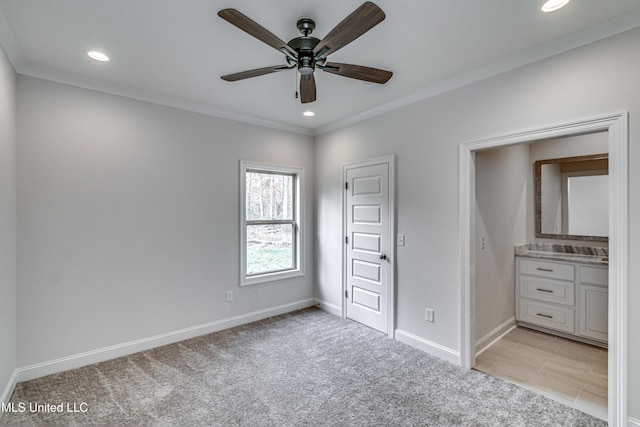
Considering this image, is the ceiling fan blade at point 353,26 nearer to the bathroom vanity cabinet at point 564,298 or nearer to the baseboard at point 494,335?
the baseboard at point 494,335

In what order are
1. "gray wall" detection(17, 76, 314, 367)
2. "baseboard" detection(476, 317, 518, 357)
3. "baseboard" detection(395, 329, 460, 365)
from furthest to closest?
"baseboard" detection(476, 317, 518, 357)
"baseboard" detection(395, 329, 460, 365)
"gray wall" detection(17, 76, 314, 367)

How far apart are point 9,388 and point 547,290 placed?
5.13 m

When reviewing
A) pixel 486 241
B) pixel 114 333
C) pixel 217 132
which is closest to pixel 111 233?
pixel 114 333

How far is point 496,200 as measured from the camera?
3361mm

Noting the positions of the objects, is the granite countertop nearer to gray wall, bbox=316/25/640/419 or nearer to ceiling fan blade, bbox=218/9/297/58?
gray wall, bbox=316/25/640/419

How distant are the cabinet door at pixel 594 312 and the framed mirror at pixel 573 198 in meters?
0.64

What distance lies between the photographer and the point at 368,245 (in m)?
3.68

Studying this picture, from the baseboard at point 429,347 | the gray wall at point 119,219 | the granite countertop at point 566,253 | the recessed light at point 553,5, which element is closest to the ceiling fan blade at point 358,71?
the recessed light at point 553,5

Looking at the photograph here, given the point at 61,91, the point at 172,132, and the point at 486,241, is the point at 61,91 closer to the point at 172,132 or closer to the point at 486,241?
the point at 172,132

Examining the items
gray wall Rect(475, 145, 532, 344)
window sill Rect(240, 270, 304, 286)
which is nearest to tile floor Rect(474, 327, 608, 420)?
gray wall Rect(475, 145, 532, 344)

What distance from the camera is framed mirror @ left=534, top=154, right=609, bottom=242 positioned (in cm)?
343

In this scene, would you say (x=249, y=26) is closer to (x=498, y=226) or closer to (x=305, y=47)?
(x=305, y=47)

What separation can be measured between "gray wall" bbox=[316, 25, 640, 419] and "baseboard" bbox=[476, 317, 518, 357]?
51cm

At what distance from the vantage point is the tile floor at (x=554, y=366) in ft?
7.70
